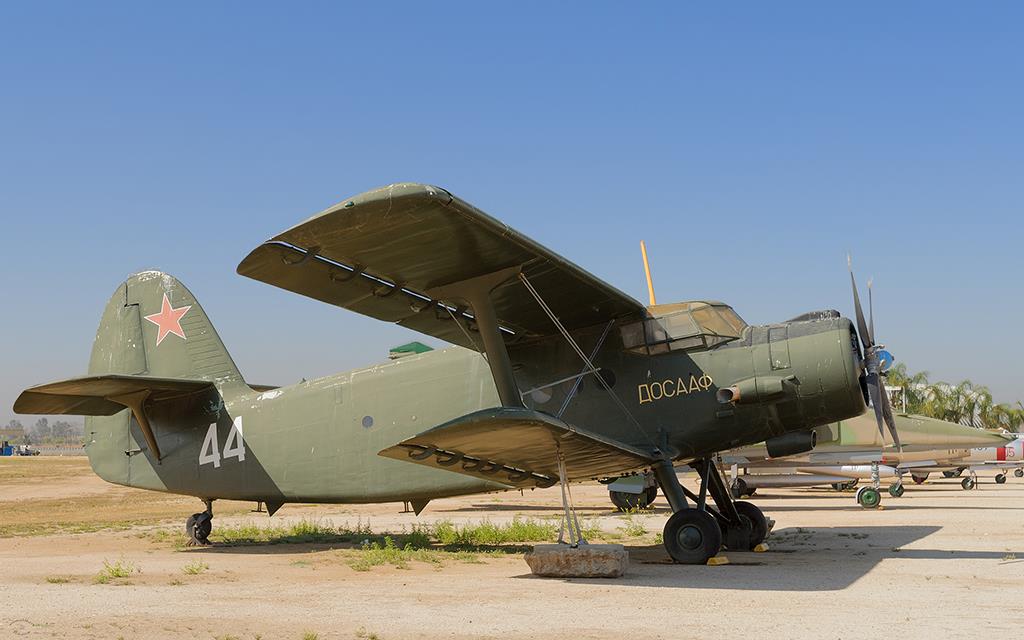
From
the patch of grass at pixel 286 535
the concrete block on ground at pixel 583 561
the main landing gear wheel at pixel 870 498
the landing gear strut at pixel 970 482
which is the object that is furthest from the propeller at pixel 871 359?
the landing gear strut at pixel 970 482

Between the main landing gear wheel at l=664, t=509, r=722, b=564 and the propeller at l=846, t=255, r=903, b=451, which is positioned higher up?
the propeller at l=846, t=255, r=903, b=451

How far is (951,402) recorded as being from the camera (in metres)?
73.9

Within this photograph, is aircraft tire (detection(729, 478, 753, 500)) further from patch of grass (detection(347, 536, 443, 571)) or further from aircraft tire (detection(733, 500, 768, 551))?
patch of grass (detection(347, 536, 443, 571))

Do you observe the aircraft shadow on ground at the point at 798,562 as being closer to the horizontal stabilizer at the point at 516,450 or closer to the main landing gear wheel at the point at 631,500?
the horizontal stabilizer at the point at 516,450

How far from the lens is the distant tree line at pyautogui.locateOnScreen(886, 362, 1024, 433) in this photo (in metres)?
71.9

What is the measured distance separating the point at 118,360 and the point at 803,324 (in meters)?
11.4

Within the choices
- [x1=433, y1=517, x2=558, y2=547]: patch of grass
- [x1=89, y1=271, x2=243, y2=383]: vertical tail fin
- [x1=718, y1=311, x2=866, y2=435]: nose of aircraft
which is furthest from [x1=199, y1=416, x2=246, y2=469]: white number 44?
[x1=718, y1=311, x2=866, y2=435]: nose of aircraft

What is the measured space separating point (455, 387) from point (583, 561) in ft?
12.7

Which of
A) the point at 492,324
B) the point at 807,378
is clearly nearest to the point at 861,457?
the point at 807,378

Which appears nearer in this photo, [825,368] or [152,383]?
[825,368]

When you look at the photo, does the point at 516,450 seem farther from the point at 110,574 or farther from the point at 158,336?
the point at 158,336

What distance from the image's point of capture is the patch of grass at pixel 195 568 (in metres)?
10.7

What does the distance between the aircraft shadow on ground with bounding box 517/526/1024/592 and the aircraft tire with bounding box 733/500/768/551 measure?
0.27 m

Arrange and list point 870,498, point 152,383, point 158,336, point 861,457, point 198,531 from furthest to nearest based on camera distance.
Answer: point 861,457, point 870,498, point 158,336, point 198,531, point 152,383
